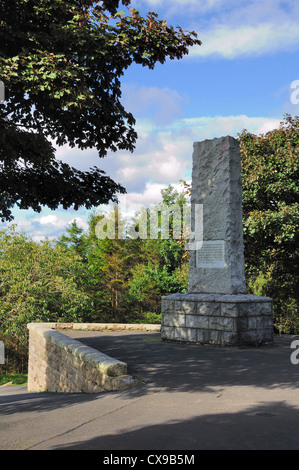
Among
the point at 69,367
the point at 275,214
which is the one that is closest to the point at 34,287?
the point at 275,214

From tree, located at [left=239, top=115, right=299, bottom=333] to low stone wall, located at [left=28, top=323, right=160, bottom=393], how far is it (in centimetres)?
570

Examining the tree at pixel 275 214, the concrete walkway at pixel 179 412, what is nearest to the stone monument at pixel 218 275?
the concrete walkway at pixel 179 412

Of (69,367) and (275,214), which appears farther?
(275,214)

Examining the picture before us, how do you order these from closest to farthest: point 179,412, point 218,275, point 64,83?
point 179,412 < point 64,83 < point 218,275

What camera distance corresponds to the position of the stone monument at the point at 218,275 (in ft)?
32.3

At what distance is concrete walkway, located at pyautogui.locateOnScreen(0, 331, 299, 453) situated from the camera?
13.1 ft

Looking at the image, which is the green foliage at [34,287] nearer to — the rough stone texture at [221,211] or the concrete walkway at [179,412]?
the rough stone texture at [221,211]

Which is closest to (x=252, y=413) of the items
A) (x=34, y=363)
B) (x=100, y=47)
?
(x=100, y=47)

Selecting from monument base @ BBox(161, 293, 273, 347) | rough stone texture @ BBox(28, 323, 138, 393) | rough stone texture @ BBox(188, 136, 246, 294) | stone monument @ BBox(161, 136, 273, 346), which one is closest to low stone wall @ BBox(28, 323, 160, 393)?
rough stone texture @ BBox(28, 323, 138, 393)

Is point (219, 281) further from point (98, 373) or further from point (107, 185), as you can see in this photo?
point (98, 373)

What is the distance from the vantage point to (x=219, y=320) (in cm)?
989

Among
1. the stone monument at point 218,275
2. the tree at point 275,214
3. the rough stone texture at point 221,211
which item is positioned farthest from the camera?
the tree at point 275,214

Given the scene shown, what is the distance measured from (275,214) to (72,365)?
381 inches

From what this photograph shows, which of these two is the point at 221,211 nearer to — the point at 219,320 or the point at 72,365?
the point at 219,320
